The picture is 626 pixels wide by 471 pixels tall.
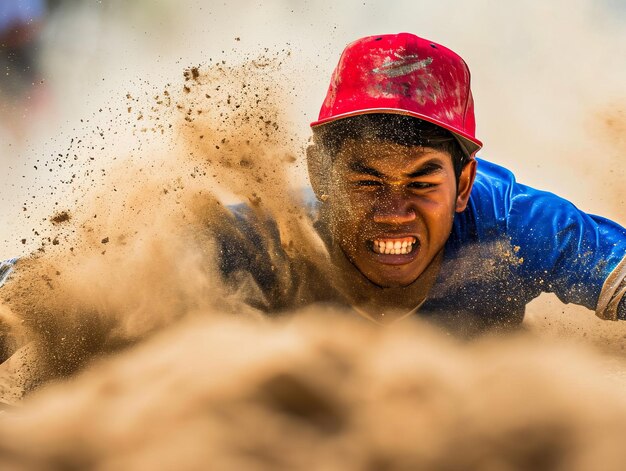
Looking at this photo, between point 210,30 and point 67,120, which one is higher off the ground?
point 210,30

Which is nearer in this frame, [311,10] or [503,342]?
[503,342]

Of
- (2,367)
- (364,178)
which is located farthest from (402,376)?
(2,367)

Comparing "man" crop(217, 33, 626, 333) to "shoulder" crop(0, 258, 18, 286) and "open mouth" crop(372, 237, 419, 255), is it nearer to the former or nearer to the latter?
"open mouth" crop(372, 237, 419, 255)

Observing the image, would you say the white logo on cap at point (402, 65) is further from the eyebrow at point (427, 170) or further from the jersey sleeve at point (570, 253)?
the jersey sleeve at point (570, 253)

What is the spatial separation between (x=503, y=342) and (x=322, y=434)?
2.75 feet

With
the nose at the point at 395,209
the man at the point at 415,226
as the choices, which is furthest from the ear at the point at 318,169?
the nose at the point at 395,209

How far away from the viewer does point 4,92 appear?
4742 millimetres

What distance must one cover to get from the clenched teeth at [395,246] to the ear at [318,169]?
0.26 metres

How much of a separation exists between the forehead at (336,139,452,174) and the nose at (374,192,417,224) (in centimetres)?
9

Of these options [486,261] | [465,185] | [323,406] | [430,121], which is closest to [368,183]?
[430,121]

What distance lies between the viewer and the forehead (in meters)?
2.60

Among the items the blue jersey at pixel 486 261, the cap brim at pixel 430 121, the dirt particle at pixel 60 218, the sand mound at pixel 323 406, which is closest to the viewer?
the sand mound at pixel 323 406

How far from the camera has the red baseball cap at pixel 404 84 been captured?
8.63 ft

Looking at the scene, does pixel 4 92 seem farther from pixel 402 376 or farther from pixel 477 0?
pixel 402 376
